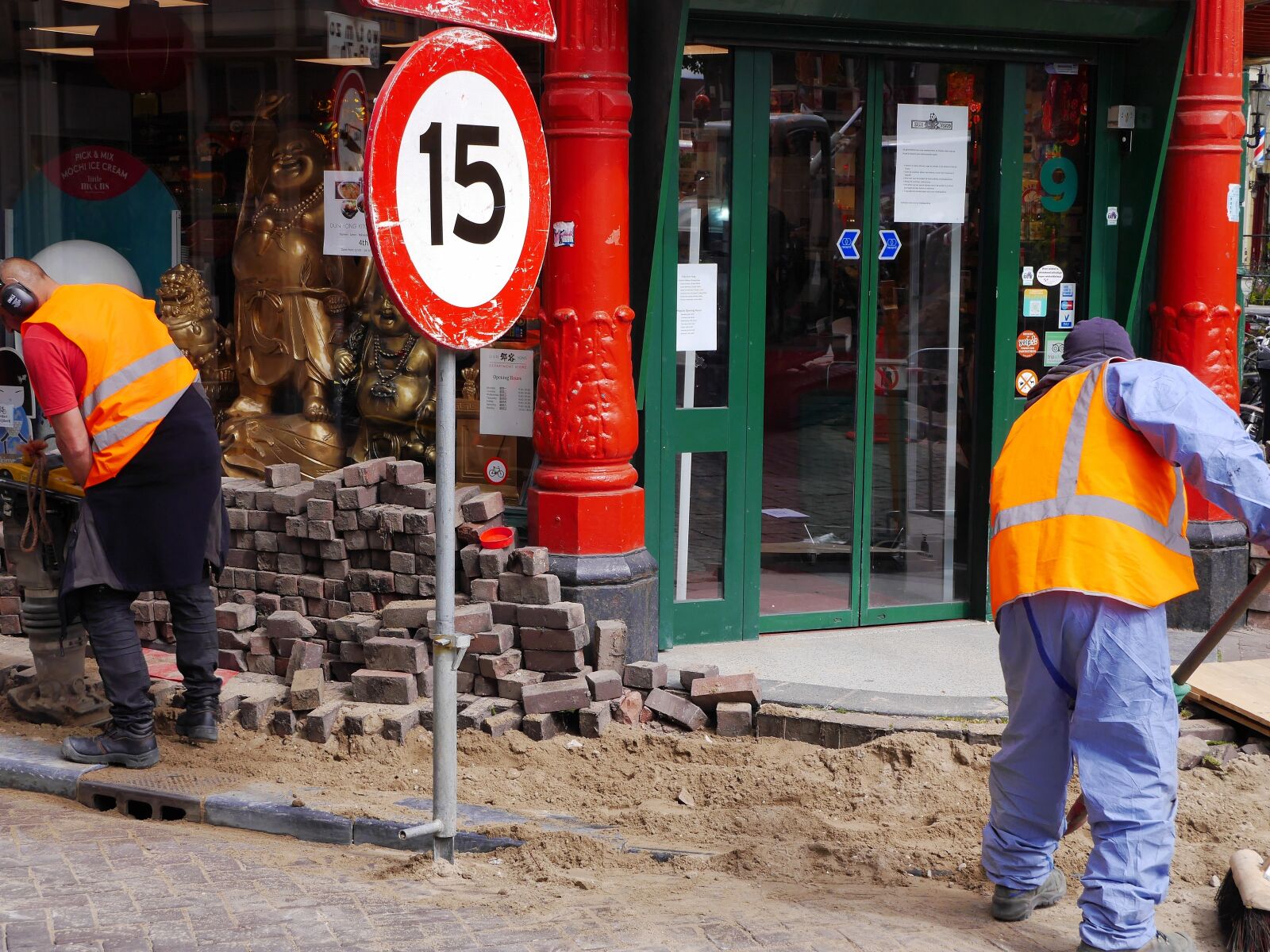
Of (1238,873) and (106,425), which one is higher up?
(106,425)

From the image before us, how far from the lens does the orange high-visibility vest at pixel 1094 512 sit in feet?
13.0

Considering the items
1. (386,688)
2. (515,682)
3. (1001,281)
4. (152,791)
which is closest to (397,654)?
(386,688)

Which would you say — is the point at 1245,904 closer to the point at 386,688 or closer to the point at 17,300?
the point at 386,688

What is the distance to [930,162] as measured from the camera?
7.33 m

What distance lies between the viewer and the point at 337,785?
537 centimetres

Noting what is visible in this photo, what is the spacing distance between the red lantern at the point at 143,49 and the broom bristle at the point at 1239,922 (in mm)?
6239

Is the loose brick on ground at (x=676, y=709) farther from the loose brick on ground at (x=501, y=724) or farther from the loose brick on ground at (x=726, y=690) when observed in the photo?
the loose brick on ground at (x=501, y=724)

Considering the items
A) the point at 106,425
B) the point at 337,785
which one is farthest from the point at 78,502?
the point at 337,785

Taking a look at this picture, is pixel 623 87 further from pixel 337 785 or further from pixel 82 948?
pixel 82 948

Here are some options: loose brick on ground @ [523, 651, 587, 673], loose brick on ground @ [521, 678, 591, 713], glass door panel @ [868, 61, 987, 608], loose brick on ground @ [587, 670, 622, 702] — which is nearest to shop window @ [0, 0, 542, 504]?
loose brick on ground @ [523, 651, 587, 673]

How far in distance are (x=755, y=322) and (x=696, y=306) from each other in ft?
1.03

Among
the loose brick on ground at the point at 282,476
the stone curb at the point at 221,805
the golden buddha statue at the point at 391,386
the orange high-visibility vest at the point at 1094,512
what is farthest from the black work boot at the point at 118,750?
the orange high-visibility vest at the point at 1094,512

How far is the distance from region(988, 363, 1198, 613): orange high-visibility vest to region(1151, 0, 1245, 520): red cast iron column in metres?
3.57

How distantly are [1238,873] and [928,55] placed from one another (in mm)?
4428
